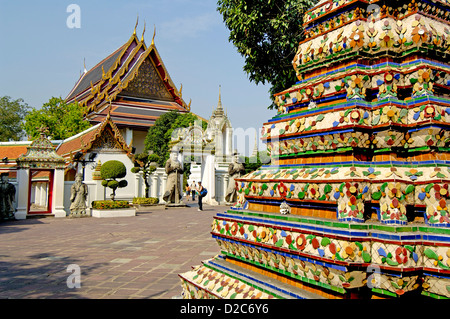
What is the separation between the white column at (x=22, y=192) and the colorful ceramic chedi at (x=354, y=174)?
15.2 meters

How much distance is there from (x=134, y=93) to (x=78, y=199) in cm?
2114

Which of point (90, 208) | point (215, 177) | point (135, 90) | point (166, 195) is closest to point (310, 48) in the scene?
point (90, 208)

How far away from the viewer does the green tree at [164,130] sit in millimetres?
31903

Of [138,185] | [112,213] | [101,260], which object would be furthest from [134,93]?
[101,260]

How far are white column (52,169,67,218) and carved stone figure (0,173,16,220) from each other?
180 centimetres

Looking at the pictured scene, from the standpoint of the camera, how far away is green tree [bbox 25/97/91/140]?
1117 inches

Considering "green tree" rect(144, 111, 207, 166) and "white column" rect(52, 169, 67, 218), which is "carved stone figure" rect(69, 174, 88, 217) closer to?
"white column" rect(52, 169, 67, 218)

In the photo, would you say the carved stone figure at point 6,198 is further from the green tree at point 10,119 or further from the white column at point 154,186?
the green tree at point 10,119

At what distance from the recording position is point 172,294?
4816 millimetres

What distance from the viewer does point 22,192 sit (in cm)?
1648

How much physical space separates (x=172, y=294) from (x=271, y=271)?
7.48 feet

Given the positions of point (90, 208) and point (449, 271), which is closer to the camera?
point (449, 271)

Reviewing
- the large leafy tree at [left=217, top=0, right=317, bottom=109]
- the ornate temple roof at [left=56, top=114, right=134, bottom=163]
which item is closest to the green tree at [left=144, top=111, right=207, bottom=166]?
the ornate temple roof at [left=56, top=114, right=134, bottom=163]
